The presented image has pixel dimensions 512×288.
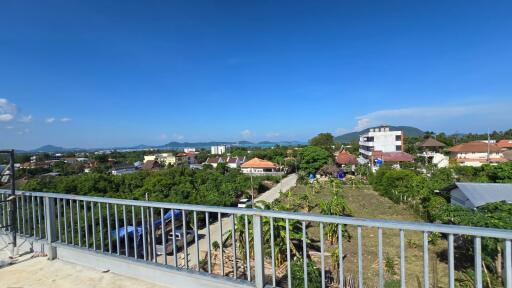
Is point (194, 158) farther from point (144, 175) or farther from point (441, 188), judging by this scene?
point (441, 188)

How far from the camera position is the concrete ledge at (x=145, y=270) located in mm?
2498

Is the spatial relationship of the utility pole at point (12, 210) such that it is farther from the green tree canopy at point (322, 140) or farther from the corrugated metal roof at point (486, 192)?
the green tree canopy at point (322, 140)

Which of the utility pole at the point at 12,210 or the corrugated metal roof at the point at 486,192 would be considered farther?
the corrugated metal roof at the point at 486,192

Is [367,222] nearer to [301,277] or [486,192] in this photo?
[301,277]

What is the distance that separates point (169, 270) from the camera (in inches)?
105

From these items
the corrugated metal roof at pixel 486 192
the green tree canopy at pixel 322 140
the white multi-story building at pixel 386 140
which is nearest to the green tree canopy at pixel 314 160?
the white multi-story building at pixel 386 140

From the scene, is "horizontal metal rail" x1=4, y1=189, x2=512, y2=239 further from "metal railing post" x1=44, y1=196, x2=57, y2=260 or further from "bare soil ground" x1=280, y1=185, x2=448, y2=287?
"bare soil ground" x1=280, y1=185, x2=448, y2=287

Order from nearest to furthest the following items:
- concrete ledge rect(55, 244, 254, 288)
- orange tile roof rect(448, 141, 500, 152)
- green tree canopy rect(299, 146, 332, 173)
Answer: concrete ledge rect(55, 244, 254, 288), green tree canopy rect(299, 146, 332, 173), orange tile roof rect(448, 141, 500, 152)

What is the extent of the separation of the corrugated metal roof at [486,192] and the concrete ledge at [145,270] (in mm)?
10816

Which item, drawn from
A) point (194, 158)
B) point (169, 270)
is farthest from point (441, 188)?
point (194, 158)

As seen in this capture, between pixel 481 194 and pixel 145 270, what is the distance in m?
12.0

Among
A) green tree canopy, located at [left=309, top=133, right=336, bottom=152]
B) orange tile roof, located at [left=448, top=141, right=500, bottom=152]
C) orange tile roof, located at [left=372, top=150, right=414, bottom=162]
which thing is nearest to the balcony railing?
orange tile roof, located at [left=372, top=150, right=414, bottom=162]

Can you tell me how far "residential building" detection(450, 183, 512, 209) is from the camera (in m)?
10.2

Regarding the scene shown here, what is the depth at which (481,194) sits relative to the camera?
10.7 m
